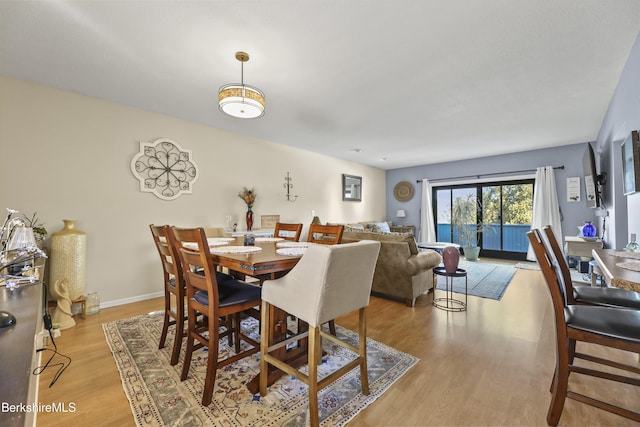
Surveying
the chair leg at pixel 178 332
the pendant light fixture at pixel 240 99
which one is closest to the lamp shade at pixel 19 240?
the chair leg at pixel 178 332

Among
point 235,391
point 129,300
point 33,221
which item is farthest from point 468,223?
point 33,221

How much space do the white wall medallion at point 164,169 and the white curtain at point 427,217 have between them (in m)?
5.55

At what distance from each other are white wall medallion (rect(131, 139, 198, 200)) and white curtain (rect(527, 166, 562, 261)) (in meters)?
6.35

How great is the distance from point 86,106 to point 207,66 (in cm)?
170

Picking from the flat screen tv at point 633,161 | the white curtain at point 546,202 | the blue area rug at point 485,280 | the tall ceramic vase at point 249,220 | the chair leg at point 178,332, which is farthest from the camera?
the white curtain at point 546,202

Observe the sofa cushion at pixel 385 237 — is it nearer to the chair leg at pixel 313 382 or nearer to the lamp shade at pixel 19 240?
the chair leg at pixel 313 382

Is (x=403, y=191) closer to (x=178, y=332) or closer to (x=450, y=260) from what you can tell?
(x=450, y=260)

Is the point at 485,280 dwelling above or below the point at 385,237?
below

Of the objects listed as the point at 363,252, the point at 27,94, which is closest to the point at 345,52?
the point at 363,252

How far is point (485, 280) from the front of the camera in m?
4.20

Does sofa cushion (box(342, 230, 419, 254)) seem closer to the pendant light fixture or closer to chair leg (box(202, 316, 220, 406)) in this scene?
the pendant light fixture

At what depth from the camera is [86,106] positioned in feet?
9.64

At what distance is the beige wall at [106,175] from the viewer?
102 inches

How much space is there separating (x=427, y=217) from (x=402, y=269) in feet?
14.1
